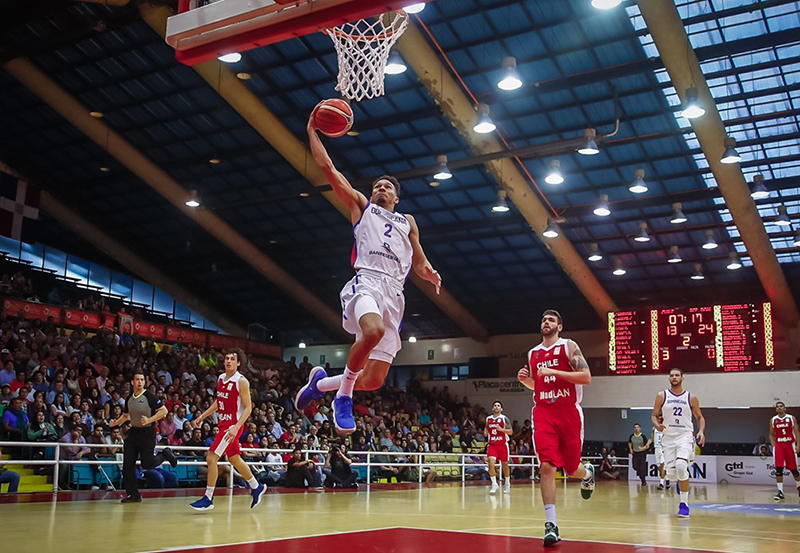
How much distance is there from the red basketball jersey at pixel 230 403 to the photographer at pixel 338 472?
21.3ft

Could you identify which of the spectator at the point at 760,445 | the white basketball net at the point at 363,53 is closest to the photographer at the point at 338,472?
the white basketball net at the point at 363,53

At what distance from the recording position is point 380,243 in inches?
245

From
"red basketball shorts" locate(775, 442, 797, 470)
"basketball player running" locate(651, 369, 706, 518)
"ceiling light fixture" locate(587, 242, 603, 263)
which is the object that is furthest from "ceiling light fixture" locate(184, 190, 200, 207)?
"red basketball shorts" locate(775, 442, 797, 470)

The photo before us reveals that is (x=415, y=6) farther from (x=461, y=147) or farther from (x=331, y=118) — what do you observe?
(x=461, y=147)

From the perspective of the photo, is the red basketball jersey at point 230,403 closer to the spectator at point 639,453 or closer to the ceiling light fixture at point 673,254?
the spectator at point 639,453

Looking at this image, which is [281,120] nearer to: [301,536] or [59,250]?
[59,250]

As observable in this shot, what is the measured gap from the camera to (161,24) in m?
18.6

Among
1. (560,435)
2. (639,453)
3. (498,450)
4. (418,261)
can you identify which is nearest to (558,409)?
(560,435)

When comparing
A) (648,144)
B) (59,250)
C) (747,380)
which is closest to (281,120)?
(648,144)

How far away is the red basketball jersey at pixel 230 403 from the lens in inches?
424

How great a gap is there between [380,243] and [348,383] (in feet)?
3.61

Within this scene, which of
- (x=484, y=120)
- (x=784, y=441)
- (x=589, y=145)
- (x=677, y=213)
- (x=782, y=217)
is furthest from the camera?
(x=677, y=213)

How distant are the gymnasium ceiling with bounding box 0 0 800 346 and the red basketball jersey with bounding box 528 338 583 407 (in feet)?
37.7

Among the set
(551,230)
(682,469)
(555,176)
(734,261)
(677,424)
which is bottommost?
(682,469)
